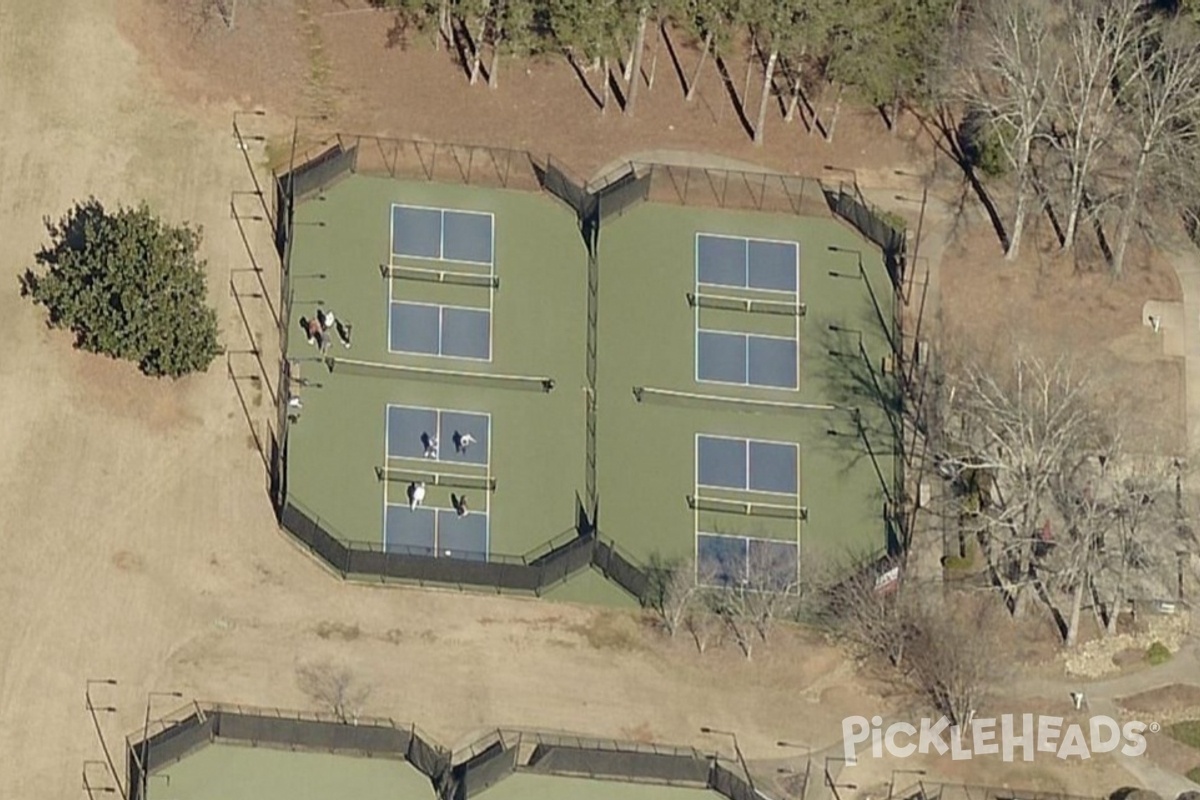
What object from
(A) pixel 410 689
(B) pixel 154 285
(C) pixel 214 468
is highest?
(B) pixel 154 285

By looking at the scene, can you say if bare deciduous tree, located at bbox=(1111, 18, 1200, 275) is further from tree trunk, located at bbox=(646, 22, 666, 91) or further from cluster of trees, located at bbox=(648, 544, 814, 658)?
cluster of trees, located at bbox=(648, 544, 814, 658)

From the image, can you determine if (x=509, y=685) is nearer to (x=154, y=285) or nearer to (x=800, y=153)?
(x=154, y=285)

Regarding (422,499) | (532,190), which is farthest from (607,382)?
(422,499)

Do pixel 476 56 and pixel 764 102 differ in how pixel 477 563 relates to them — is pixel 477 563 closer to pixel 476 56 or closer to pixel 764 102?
pixel 476 56

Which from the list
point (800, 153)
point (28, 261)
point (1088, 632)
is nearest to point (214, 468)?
point (28, 261)

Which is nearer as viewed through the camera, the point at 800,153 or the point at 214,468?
the point at 214,468

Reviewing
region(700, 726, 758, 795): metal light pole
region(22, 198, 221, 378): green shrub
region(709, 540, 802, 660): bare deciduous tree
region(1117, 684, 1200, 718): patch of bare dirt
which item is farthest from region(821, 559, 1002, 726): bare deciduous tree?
region(22, 198, 221, 378): green shrub
